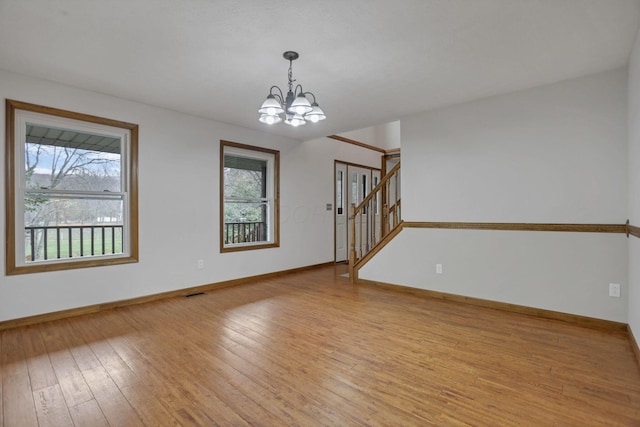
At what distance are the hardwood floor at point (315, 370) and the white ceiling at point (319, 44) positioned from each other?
2.46m

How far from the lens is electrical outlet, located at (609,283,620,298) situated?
2.95m

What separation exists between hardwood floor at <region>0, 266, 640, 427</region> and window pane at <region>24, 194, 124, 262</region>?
789mm

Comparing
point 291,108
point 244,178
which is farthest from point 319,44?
point 244,178

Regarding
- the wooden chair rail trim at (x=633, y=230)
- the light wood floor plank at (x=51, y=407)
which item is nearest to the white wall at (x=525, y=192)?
the wooden chair rail trim at (x=633, y=230)

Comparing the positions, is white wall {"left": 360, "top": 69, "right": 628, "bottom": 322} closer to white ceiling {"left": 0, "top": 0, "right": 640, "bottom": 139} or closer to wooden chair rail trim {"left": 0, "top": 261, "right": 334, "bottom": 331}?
white ceiling {"left": 0, "top": 0, "right": 640, "bottom": 139}

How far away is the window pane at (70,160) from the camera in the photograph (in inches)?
128

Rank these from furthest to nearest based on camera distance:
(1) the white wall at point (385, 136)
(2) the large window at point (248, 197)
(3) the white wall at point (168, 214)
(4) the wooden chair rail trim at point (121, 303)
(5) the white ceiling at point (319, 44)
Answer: (1) the white wall at point (385, 136) < (2) the large window at point (248, 197) < (3) the white wall at point (168, 214) < (4) the wooden chair rail trim at point (121, 303) < (5) the white ceiling at point (319, 44)

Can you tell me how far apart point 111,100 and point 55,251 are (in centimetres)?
182

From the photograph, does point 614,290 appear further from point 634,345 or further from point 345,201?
point 345,201

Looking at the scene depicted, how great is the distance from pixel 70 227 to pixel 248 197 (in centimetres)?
237

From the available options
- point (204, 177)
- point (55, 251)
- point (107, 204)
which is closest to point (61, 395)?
point (55, 251)

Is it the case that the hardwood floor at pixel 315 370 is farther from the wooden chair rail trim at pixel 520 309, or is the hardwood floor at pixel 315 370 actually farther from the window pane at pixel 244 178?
the window pane at pixel 244 178

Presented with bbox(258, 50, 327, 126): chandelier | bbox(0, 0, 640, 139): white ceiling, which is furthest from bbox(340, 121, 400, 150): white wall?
bbox(258, 50, 327, 126): chandelier

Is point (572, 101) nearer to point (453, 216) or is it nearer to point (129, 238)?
point (453, 216)
